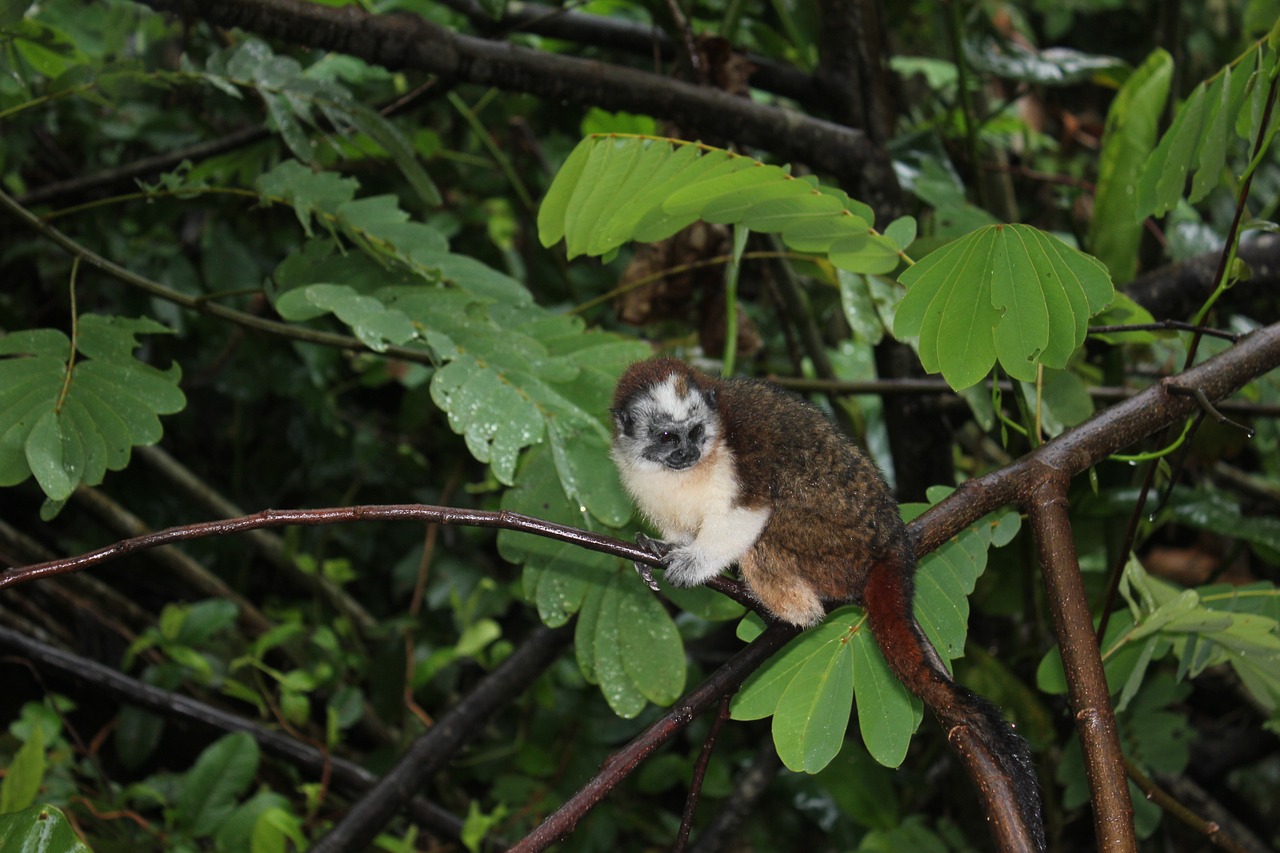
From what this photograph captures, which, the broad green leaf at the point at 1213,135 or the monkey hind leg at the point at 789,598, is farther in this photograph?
the broad green leaf at the point at 1213,135

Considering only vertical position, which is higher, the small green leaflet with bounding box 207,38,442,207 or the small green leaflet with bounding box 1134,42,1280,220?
the small green leaflet with bounding box 1134,42,1280,220

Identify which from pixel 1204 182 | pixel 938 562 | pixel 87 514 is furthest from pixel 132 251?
pixel 1204 182

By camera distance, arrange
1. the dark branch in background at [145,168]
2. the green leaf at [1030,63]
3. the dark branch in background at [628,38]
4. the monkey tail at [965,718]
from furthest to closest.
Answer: the green leaf at [1030,63], the dark branch in background at [628,38], the dark branch in background at [145,168], the monkey tail at [965,718]

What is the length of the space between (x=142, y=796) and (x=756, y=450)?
2240mm

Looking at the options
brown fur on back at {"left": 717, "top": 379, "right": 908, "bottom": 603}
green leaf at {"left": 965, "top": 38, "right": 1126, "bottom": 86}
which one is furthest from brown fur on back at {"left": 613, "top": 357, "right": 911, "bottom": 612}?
green leaf at {"left": 965, "top": 38, "right": 1126, "bottom": 86}

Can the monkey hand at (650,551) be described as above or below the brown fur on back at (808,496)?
below

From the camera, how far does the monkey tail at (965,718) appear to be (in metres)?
1.22

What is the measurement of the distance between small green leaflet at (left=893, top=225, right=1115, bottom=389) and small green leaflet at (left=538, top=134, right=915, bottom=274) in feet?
0.82

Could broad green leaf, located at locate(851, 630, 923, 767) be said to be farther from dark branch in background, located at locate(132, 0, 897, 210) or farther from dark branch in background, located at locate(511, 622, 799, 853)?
dark branch in background, located at locate(132, 0, 897, 210)

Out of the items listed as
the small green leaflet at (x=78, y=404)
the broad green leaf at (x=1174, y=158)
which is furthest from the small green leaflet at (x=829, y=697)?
the small green leaflet at (x=78, y=404)

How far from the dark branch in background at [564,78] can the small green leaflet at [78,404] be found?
2.56 ft

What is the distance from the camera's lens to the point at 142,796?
3.02m

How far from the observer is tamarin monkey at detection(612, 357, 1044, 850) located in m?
1.45

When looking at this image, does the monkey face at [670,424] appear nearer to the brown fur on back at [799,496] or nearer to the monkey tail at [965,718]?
the brown fur on back at [799,496]
